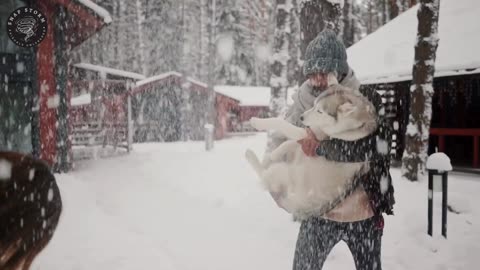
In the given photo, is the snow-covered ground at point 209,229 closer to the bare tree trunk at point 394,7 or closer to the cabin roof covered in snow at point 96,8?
the cabin roof covered in snow at point 96,8

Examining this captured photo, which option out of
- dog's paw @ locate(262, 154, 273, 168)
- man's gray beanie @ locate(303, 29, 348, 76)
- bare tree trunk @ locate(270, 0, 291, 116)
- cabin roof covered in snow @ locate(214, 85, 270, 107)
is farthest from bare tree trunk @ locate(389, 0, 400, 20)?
dog's paw @ locate(262, 154, 273, 168)

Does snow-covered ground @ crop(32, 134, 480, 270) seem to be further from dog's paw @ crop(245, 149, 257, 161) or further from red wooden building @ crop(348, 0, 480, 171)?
red wooden building @ crop(348, 0, 480, 171)

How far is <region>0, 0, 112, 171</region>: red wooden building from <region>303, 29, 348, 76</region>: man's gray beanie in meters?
9.31

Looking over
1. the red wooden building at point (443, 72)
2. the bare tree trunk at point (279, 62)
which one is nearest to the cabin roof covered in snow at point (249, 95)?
the red wooden building at point (443, 72)

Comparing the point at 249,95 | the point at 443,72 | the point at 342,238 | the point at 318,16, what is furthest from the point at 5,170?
the point at 249,95

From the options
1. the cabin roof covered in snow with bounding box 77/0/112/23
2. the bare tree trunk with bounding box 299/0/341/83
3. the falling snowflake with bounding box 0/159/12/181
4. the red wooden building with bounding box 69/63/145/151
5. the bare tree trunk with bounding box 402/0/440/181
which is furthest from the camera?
the red wooden building with bounding box 69/63/145/151

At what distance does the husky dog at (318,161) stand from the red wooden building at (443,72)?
8.35 meters

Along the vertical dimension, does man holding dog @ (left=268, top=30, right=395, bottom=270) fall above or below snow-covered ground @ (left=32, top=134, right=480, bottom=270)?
above

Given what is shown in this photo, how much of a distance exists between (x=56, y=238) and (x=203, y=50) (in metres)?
24.6

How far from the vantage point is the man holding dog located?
89.8 inches

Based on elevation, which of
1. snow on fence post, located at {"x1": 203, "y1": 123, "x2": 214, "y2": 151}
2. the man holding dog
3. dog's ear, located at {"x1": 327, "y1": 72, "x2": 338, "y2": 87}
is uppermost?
dog's ear, located at {"x1": 327, "y1": 72, "x2": 338, "y2": 87}

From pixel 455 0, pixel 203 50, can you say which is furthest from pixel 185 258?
pixel 203 50

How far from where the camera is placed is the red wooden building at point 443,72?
10.2m

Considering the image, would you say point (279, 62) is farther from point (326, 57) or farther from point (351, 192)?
point (351, 192)
